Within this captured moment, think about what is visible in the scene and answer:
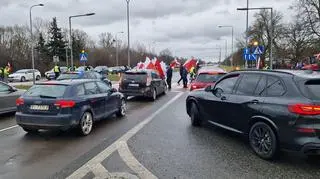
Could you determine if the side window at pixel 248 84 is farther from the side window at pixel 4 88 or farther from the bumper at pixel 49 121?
the side window at pixel 4 88

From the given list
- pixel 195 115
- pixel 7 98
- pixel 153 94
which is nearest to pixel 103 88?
pixel 195 115

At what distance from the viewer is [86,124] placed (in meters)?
9.24

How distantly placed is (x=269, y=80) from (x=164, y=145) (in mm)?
2532

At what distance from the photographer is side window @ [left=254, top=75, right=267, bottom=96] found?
6.97m

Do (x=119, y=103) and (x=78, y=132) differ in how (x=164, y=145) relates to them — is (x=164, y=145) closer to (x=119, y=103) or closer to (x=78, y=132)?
(x=78, y=132)

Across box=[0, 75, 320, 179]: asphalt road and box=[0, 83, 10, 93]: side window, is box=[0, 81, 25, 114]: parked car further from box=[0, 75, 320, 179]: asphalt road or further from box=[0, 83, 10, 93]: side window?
box=[0, 75, 320, 179]: asphalt road

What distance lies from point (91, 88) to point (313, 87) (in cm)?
580

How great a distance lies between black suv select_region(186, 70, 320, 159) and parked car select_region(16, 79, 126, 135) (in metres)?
3.15

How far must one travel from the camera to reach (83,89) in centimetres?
955

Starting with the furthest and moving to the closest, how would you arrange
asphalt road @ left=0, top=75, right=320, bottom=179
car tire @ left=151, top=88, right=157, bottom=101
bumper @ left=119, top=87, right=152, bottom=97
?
car tire @ left=151, top=88, right=157, bottom=101
bumper @ left=119, top=87, right=152, bottom=97
asphalt road @ left=0, top=75, right=320, bottom=179

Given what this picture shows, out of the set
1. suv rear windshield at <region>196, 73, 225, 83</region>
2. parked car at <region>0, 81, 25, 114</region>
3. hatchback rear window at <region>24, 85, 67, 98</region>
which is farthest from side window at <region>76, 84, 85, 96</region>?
suv rear windshield at <region>196, 73, 225, 83</region>

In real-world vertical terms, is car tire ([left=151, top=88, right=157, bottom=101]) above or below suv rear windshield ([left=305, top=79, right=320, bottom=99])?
below

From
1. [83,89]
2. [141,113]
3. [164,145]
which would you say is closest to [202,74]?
[141,113]

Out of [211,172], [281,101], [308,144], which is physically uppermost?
[281,101]
